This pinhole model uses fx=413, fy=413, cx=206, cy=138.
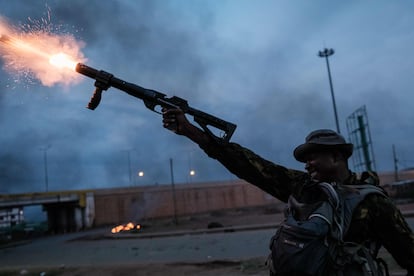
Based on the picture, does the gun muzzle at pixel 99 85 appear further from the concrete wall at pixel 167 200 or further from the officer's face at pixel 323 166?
the concrete wall at pixel 167 200

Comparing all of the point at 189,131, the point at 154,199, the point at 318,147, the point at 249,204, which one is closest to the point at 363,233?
the point at 318,147

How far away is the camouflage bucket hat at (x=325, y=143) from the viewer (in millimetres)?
2439

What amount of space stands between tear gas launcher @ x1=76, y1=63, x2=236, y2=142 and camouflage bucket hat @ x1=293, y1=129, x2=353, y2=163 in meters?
0.71

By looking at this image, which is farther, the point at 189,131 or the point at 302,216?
the point at 189,131

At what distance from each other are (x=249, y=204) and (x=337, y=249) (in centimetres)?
6834

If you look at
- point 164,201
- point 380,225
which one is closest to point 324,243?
point 380,225

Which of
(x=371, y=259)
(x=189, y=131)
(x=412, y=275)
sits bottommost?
(x=412, y=275)

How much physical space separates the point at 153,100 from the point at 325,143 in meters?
1.46

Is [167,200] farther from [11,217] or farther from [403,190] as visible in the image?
[403,190]

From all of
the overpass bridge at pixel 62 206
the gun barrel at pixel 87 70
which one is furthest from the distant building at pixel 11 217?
the gun barrel at pixel 87 70

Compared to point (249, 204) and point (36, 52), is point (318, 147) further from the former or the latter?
point (249, 204)

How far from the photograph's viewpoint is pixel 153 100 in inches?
129

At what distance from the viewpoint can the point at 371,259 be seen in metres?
2.13

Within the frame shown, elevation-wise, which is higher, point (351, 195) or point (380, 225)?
point (351, 195)
